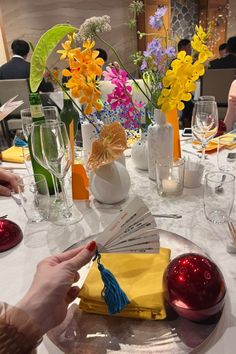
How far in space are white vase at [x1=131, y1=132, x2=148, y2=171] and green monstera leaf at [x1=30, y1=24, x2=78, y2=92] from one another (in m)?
0.42

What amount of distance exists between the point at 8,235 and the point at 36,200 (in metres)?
0.18

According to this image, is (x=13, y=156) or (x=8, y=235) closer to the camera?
(x=8, y=235)

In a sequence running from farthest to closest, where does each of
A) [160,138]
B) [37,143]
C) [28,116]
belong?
[28,116], [160,138], [37,143]

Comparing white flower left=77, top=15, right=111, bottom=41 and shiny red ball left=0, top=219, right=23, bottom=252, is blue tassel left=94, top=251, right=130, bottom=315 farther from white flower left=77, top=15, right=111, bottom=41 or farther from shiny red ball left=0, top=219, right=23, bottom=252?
white flower left=77, top=15, right=111, bottom=41

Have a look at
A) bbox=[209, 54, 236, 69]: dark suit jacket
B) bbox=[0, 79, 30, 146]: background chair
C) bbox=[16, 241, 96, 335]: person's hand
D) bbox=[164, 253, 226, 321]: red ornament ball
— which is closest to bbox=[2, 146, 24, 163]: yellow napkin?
bbox=[16, 241, 96, 335]: person's hand

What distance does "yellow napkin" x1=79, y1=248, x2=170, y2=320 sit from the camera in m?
0.51

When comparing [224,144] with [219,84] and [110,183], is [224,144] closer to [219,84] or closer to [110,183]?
[110,183]

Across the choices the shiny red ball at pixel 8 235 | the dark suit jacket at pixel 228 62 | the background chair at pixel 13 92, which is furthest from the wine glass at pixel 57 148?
the dark suit jacket at pixel 228 62

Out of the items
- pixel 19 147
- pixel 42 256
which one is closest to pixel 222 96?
pixel 19 147

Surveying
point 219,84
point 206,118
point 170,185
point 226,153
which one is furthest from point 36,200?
point 219,84

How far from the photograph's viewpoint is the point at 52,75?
0.92 metres

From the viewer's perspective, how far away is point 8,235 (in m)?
0.75

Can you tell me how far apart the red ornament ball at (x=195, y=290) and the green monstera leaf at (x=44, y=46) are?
2.16ft

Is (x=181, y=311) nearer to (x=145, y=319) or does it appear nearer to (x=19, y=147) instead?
(x=145, y=319)
